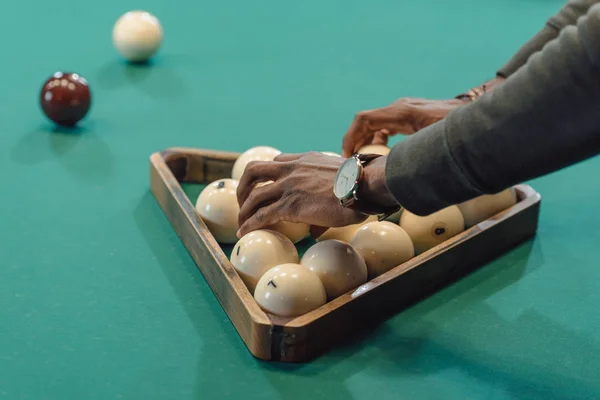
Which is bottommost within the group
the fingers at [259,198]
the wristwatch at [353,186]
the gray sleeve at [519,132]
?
the fingers at [259,198]

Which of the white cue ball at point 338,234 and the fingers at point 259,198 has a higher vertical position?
the fingers at point 259,198

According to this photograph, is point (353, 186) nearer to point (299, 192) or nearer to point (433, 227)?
point (299, 192)

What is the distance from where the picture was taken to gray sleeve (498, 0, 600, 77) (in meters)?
2.03

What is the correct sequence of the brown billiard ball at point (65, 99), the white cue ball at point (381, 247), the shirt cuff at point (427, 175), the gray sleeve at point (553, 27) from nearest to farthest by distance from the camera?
the shirt cuff at point (427, 175), the white cue ball at point (381, 247), the gray sleeve at point (553, 27), the brown billiard ball at point (65, 99)

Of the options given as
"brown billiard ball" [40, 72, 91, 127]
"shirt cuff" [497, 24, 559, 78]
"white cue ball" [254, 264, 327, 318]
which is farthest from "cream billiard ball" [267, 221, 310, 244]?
"brown billiard ball" [40, 72, 91, 127]

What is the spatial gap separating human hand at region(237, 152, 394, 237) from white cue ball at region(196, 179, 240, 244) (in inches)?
4.5

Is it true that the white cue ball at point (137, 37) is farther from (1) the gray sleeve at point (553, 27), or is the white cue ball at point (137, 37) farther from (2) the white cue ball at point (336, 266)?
(2) the white cue ball at point (336, 266)

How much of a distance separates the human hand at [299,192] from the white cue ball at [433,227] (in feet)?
1.03

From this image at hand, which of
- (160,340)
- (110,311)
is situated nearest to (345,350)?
(160,340)

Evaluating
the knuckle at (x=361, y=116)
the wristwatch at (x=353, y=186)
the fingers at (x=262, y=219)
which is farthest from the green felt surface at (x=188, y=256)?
the knuckle at (x=361, y=116)

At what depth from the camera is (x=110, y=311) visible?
5.39 ft

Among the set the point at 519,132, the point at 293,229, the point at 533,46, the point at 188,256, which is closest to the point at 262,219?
the point at 293,229

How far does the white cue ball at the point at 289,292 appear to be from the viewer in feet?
4.97

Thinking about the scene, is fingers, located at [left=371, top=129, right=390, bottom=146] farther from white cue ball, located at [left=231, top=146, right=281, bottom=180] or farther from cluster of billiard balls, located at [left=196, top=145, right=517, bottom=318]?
white cue ball, located at [left=231, top=146, right=281, bottom=180]
